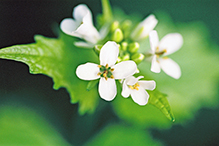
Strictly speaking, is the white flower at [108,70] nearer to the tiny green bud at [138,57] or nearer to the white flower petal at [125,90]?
the white flower petal at [125,90]

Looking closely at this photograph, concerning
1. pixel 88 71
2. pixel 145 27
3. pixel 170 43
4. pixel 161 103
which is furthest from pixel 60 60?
pixel 170 43

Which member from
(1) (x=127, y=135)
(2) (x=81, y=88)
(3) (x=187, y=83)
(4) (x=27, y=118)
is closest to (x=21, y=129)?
(4) (x=27, y=118)

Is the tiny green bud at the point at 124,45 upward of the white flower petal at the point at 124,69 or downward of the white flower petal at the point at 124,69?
upward

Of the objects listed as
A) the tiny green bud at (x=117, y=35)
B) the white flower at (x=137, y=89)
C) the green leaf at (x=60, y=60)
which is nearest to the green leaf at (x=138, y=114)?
the green leaf at (x=60, y=60)

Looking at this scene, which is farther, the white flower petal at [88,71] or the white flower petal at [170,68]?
the white flower petal at [170,68]

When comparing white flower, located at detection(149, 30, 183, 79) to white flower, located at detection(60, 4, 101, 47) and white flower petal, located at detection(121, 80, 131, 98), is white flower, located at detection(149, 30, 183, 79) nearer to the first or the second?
white flower petal, located at detection(121, 80, 131, 98)

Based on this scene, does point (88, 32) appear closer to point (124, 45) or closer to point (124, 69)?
point (124, 45)

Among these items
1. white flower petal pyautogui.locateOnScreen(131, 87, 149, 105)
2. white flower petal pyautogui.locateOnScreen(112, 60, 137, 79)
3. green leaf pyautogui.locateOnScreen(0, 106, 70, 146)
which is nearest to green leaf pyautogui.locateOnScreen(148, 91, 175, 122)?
white flower petal pyautogui.locateOnScreen(131, 87, 149, 105)
